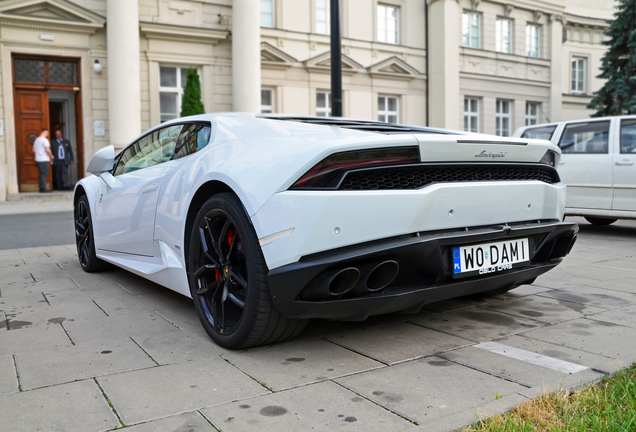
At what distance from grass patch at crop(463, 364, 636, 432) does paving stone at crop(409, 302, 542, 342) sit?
0.90 meters

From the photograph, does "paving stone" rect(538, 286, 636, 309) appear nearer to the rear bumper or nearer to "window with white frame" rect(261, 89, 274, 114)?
the rear bumper

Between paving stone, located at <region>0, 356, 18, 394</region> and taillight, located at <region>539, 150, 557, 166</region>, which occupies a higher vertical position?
taillight, located at <region>539, 150, 557, 166</region>

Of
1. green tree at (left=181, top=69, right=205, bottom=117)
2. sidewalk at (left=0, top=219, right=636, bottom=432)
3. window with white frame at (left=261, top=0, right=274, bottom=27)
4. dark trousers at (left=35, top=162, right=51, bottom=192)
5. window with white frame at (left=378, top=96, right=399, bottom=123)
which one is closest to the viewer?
sidewalk at (left=0, top=219, right=636, bottom=432)

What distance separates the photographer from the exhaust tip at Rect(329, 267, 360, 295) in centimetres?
272

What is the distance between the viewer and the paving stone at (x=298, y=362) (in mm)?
2753

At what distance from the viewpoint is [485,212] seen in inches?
125

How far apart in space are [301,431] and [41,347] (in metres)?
1.80

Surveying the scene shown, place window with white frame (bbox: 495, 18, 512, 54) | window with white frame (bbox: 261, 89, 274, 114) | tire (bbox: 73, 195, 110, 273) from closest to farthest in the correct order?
tire (bbox: 73, 195, 110, 273) < window with white frame (bbox: 261, 89, 274, 114) < window with white frame (bbox: 495, 18, 512, 54)

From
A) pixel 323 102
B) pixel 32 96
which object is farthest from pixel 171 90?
pixel 323 102

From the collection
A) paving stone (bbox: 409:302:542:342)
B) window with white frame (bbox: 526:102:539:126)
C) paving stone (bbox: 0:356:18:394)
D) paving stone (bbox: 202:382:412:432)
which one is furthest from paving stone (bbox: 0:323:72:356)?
window with white frame (bbox: 526:102:539:126)

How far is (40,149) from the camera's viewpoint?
15.8 metres

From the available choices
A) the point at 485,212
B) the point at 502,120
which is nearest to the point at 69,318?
the point at 485,212

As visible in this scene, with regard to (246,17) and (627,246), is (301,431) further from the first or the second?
(246,17)

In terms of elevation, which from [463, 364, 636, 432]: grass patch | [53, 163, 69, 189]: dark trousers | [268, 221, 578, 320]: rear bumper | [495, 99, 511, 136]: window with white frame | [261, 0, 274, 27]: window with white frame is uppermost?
[261, 0, 274, 27]: window with white frame
